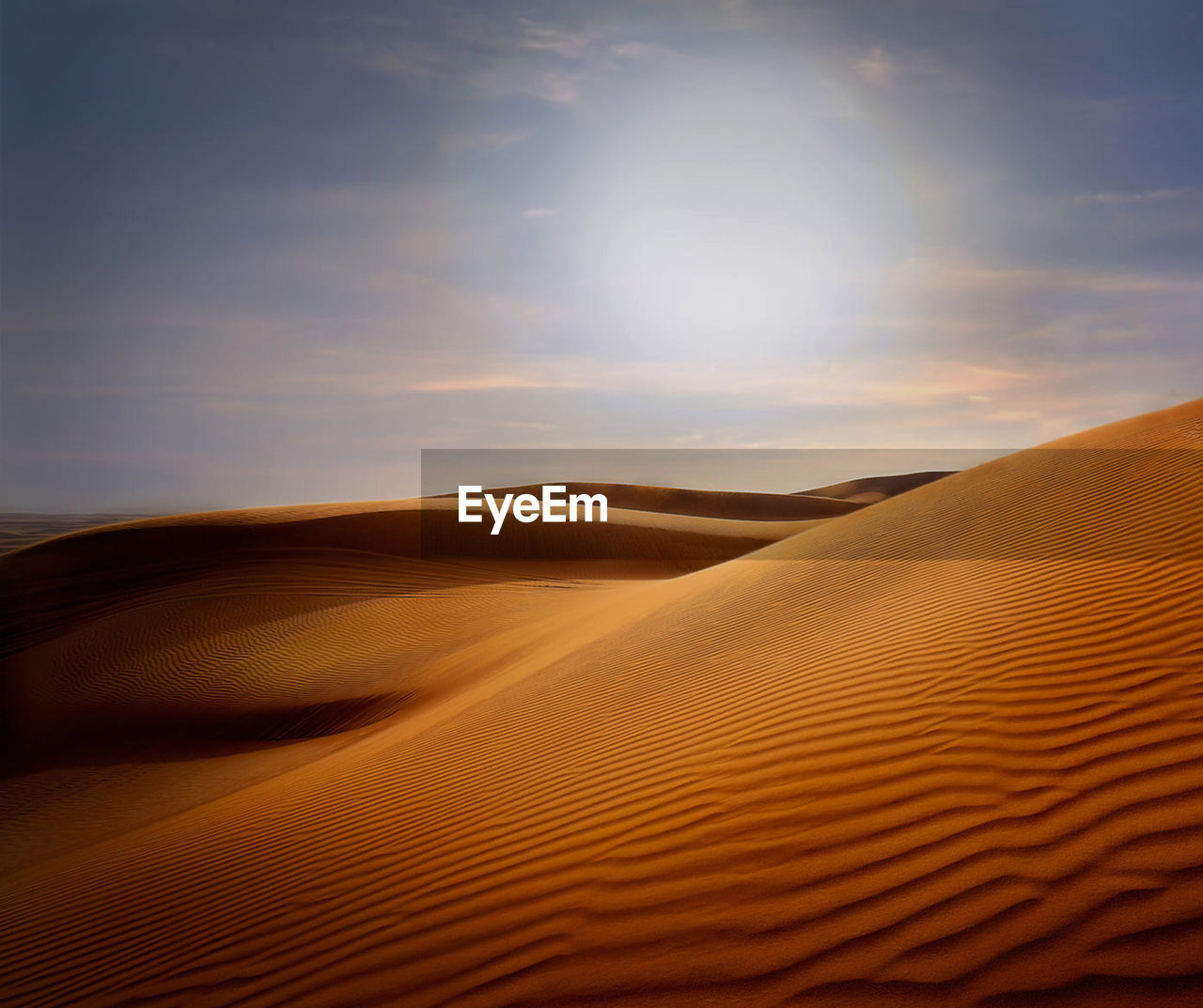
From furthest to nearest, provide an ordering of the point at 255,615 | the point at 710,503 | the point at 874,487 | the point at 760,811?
the point at 874,487 < the point at 710,503 < the point at 255,615 < the point at 760,811

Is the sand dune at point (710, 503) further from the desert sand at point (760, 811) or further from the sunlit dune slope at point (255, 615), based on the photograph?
the desert sand at point (760, 811)

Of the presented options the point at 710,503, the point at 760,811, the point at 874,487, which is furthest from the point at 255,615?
the point at 874,487

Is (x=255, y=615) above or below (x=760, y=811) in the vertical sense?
below

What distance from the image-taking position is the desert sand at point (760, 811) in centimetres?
225

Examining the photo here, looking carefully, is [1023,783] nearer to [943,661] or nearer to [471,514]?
[943,661]

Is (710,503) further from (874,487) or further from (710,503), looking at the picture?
(874,487)

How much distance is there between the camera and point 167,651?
15062mm

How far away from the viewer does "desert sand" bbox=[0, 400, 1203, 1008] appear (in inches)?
88.5

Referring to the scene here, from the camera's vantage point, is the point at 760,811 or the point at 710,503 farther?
the point at 710,503

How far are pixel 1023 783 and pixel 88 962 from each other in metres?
4.48

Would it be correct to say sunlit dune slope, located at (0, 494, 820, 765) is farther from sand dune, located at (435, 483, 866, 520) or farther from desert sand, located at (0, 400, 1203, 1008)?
sand dune, located at (435, 483, 866, 520)

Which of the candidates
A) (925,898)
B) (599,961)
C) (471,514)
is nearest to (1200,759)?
(925,898)

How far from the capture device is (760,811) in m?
3.17

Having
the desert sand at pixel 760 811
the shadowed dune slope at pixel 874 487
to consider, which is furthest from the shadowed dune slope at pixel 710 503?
the desert sand at pixel 760 811
